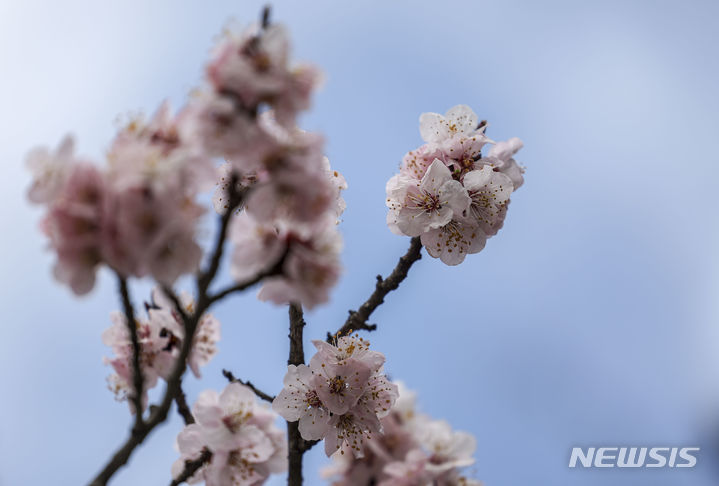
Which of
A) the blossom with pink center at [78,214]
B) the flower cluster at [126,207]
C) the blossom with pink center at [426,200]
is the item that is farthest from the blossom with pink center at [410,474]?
the blossom with pink center at [78,214]

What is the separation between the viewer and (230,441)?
293 centimetres

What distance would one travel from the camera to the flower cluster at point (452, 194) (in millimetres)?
3229

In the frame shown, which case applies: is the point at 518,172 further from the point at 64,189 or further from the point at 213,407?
the point at 64,189

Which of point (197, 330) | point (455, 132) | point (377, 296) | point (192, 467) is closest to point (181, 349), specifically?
point (192, 467)

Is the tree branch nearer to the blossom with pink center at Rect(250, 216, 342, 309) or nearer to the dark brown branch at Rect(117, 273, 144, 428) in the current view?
the blossom with pink center at Rect(250, 216, 342, 309)

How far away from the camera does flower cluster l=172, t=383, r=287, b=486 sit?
2.89 meters

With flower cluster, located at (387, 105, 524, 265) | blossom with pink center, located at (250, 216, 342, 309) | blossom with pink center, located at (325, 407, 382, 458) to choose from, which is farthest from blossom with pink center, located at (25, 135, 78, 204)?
flower cluster, located at (387, 105, 524, 265)

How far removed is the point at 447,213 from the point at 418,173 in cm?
34

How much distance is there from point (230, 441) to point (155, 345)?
589mm

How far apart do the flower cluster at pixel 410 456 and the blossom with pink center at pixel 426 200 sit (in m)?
1.94

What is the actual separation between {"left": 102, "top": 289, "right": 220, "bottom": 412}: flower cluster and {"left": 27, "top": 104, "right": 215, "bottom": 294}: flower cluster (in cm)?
128

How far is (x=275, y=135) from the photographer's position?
1825 millimetres

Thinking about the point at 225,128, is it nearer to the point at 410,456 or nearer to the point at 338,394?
the point at 338,394

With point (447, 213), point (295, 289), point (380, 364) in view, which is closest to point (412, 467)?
point (380, 364)
